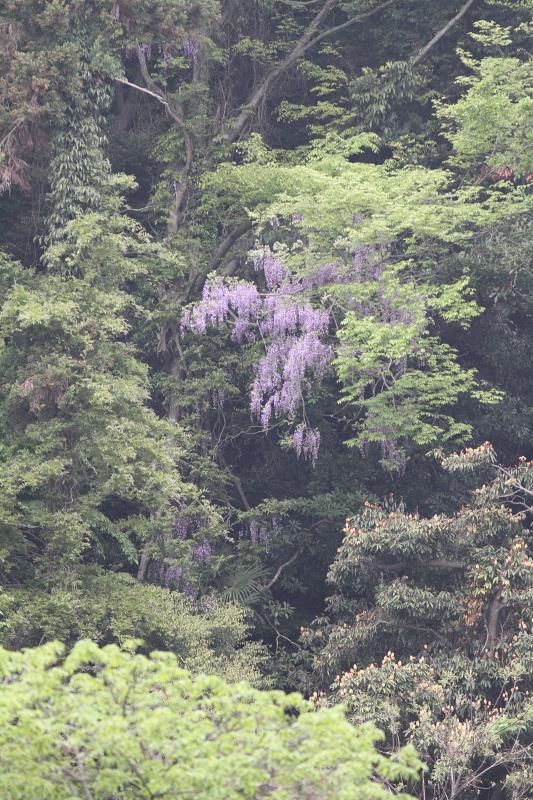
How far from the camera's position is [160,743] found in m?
5.55

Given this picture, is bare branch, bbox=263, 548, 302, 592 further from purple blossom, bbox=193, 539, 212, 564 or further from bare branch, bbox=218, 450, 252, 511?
purple blossom, bbox=193, 539, 212, 564

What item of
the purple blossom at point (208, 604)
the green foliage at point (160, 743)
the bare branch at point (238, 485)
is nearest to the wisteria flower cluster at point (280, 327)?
the bare branch at point (238, 485)

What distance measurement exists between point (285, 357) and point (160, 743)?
10.7 meters

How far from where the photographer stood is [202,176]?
17984 millimetres

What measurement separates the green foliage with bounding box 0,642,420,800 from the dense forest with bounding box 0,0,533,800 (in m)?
2.38

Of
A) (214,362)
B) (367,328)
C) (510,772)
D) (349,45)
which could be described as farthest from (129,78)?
(510,772)

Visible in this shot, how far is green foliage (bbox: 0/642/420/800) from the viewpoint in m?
5.54

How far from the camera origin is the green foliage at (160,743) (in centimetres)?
554

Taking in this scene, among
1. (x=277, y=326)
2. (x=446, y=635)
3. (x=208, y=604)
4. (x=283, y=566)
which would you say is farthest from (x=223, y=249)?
(x=446, y=635)

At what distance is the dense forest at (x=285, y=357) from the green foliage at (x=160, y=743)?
7.82 feet

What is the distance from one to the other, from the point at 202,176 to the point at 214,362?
11.1 ft

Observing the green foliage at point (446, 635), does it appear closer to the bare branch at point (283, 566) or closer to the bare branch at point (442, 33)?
the bare branch at point (283, 566)

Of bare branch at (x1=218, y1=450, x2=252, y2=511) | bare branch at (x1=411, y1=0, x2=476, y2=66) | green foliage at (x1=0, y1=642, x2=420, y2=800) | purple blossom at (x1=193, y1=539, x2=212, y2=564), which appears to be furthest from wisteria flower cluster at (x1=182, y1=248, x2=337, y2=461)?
green foliage at (x1=0, y1=642, x2=420, y2=800)

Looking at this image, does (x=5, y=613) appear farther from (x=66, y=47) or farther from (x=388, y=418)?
(x=66, y=47)
